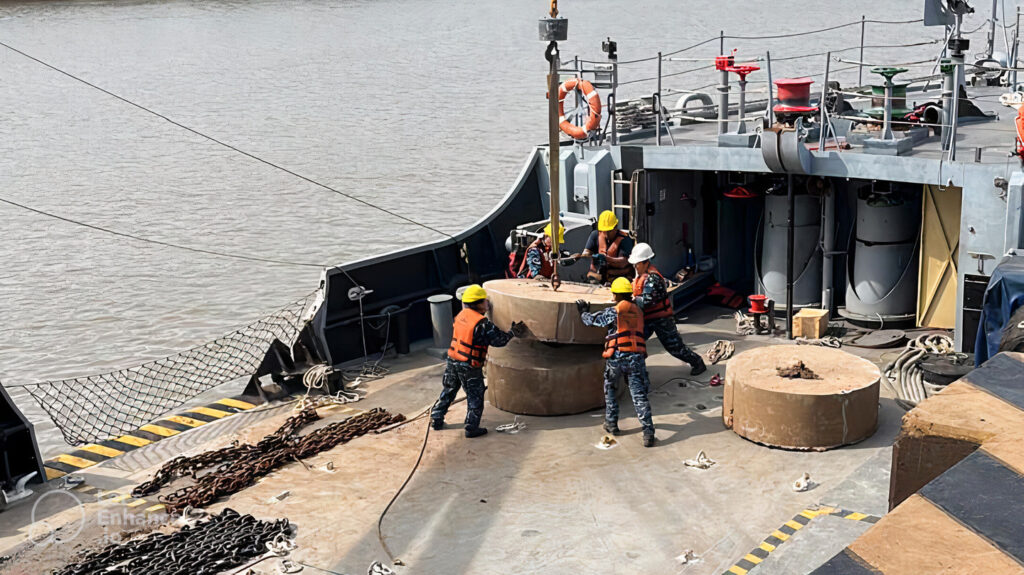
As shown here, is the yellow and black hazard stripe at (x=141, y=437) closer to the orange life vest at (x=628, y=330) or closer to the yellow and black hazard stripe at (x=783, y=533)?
the orange life vest at (x=628, y=330)

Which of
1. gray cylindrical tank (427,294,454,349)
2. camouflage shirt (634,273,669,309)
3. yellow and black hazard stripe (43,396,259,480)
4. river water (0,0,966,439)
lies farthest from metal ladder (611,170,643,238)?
river water (0,0,966,439)

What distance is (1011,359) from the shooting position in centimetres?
639

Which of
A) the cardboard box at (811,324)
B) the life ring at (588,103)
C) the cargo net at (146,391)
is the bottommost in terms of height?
the cargo net at (146,391)

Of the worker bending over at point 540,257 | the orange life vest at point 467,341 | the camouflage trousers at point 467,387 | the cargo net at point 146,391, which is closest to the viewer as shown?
the orange life vest at point 467,341

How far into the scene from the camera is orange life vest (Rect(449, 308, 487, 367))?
988cm

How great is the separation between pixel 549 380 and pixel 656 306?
1495 millimetres

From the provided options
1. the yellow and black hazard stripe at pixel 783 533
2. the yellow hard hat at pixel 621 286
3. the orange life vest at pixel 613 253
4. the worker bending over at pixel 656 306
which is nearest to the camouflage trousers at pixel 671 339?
the worker bending over at pixel 656 306

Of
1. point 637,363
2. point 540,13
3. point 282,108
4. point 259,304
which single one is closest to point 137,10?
point 540,13

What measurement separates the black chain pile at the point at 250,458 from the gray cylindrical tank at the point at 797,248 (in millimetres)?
5212

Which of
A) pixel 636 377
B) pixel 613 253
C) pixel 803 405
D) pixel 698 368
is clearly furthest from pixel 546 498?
pixel 613 253

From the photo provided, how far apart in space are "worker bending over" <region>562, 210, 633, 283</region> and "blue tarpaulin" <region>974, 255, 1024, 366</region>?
3.68 m

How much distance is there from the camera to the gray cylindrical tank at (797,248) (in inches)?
517

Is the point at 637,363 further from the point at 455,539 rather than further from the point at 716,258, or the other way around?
the point at 716,258

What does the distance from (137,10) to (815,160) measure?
6210 centimetres
